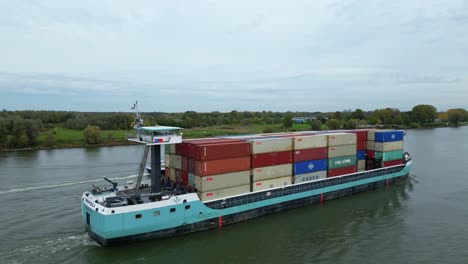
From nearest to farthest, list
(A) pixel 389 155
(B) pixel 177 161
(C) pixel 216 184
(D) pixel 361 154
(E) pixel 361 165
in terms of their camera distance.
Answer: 1. (C) pixel 216 184
2. (B) pixel 177 161
3. (E) pixel 361 165
4. (D) pixel 361 154
5. (A) pixel 389 155

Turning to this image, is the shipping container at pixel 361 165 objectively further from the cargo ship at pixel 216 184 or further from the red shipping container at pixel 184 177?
the red shipping container at pixel 184 177

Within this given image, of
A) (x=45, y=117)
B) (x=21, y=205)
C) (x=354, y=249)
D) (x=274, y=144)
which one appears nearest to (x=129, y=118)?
(x=45, y=117)

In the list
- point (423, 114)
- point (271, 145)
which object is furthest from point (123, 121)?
point (423, 114)

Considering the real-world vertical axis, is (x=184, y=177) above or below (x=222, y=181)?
above

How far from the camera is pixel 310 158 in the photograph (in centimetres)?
2936

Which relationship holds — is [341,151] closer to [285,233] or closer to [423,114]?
[285,233]

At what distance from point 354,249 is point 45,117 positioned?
4245 inches

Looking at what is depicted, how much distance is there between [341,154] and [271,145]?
29.2 feet

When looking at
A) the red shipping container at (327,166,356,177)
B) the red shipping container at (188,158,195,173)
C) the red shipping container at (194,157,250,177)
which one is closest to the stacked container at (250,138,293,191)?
the red shipping container at (194,157,250,177)

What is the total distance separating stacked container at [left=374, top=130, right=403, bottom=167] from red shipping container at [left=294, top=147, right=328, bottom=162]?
825 cm

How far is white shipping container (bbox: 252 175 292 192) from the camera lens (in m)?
25.6

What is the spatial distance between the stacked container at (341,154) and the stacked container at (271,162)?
513 cm

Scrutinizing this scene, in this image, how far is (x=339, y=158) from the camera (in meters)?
31.6

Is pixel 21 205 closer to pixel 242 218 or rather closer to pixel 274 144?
pixel 242 218
